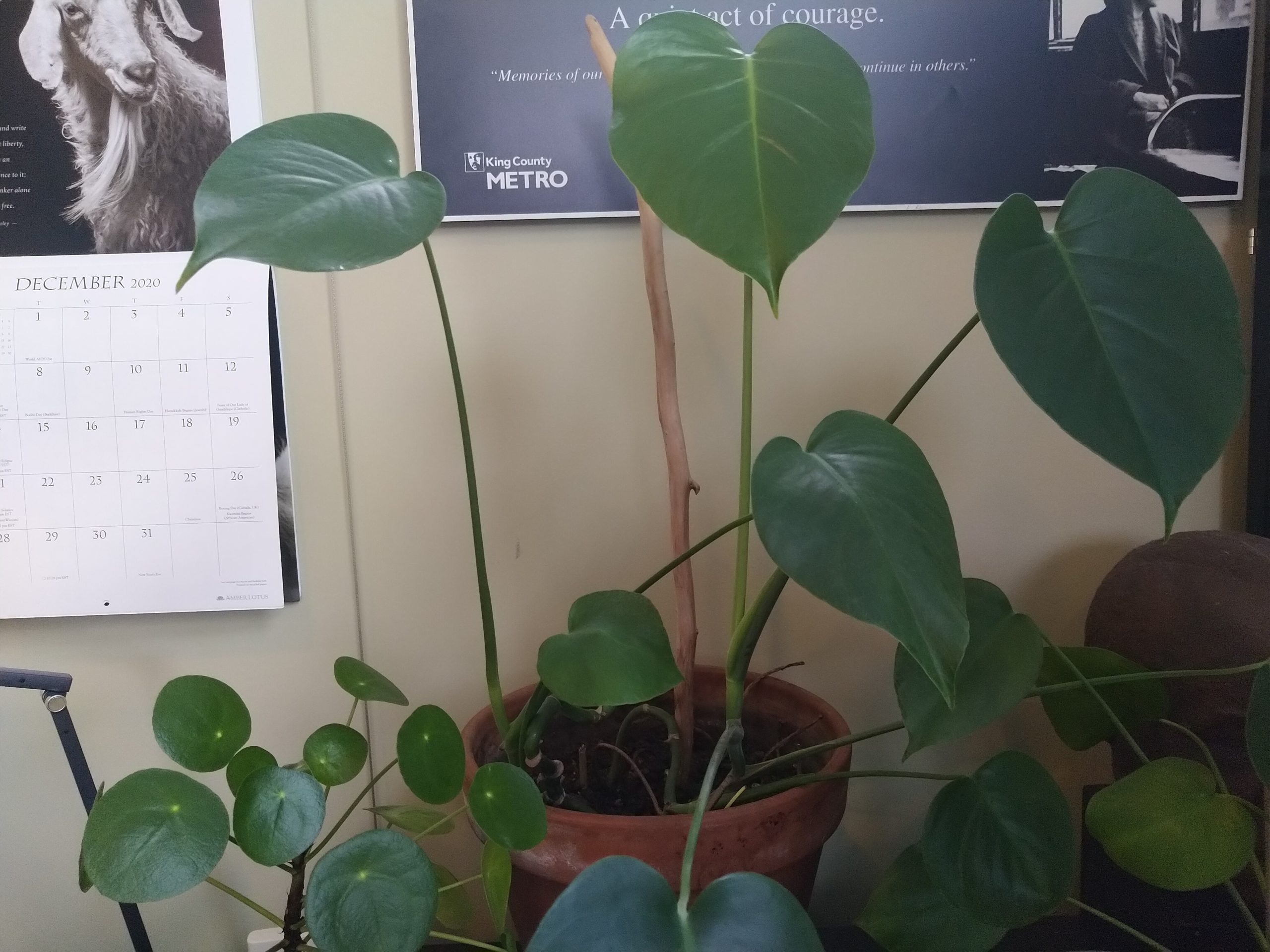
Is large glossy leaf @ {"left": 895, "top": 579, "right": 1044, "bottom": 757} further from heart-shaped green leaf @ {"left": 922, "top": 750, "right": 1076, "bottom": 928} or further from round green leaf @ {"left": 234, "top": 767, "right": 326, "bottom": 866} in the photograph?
round green leaf @ {"left": 234, "top": 767, "right": 326, "bottom": 866}

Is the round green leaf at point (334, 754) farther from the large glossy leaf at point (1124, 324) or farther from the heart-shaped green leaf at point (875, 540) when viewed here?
the large glossy leaf at point (1124, 324)

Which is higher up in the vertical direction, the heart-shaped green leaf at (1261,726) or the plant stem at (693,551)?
the plant stem at (693,551)

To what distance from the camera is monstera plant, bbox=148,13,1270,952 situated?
0.37 meters

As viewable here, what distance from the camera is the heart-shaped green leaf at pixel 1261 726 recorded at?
46 cm

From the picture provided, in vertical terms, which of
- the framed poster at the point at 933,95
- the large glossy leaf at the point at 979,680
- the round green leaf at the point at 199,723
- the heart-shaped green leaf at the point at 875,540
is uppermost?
the framed poster at the point at 933,95

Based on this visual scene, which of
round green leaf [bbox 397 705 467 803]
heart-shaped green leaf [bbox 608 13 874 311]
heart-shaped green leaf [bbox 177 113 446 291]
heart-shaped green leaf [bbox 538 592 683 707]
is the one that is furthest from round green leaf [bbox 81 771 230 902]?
heart-shaped green leaf [bbox 608 13 874 311]

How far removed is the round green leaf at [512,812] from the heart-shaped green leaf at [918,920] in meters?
0.27

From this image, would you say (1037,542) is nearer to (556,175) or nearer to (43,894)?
(556,175)

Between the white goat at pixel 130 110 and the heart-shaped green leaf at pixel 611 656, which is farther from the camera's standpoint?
the white goat at pixel 130 110

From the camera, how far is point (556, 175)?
730mm

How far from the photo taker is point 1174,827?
515 mm

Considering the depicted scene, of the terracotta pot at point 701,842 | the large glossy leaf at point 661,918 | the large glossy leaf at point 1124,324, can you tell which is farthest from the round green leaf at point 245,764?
the large glossy leaf at point 1124,324

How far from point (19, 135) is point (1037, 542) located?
1040 mm

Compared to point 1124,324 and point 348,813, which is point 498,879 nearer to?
point 348,813
